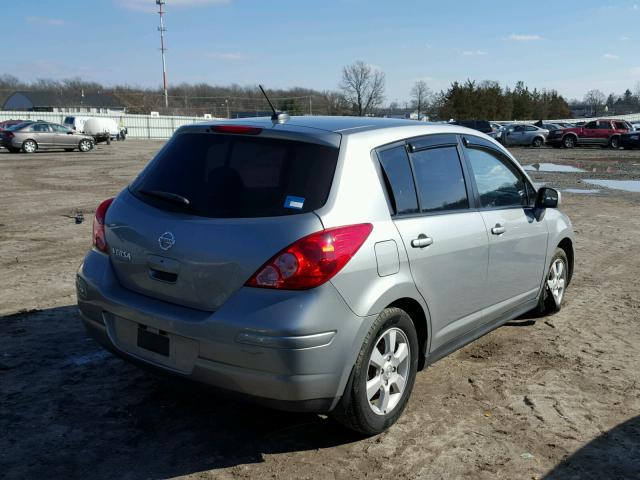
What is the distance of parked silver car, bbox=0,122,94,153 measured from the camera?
31.5m

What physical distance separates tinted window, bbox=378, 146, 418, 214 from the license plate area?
59.7 inches

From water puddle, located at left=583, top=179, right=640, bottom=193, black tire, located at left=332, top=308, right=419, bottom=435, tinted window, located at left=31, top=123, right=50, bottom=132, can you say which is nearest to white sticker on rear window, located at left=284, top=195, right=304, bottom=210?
black tire, located at left=332, top=308, right=419, bottom=435

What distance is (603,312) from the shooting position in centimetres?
611

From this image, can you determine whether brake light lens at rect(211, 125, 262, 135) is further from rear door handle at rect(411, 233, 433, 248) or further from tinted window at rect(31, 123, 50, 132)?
tinted window at rect(31, 123, 50, 132)

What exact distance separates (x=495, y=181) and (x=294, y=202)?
219 cm

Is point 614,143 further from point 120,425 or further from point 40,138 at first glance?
point 120,425

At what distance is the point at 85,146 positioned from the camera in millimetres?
34844

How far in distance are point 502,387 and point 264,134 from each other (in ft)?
8.01

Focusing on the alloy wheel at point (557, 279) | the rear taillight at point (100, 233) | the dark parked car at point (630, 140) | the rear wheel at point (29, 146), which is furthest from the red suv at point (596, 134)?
the rear taillight at point (100, 233)

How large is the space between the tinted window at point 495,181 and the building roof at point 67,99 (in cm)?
11062

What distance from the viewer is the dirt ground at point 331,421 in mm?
3285

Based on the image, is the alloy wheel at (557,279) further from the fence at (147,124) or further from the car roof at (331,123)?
the fence at (147,124)

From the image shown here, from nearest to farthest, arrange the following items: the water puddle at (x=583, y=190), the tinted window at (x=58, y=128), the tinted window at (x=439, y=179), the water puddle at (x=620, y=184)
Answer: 1. the tinted window at (x=439, y=179)
2. the water puddle at (x=583, y=190)
3. the water puddle at (x=620, y=184)
4. the tinted window at (x=58, y=128)

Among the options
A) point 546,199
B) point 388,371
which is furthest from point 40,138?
point 388,371
